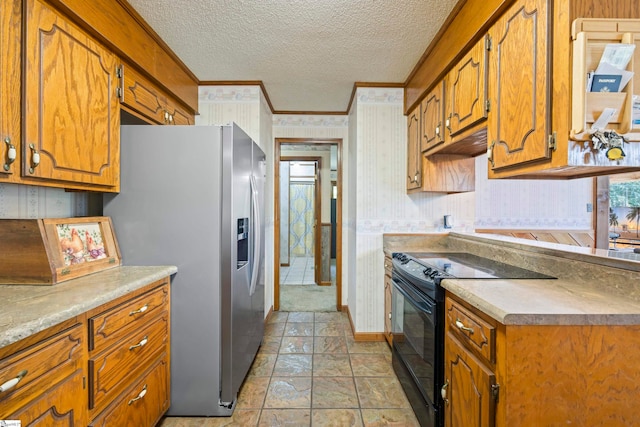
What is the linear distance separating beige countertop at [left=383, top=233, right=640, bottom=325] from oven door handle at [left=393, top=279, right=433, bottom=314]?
0.21 meters

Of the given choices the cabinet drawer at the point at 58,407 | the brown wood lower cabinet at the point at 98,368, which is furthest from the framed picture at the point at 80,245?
the cabinet drawer at the point at 58,407

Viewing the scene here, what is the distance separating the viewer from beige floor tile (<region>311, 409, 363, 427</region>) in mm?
1735

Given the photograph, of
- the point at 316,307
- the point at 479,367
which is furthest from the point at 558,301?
the point at 316,307

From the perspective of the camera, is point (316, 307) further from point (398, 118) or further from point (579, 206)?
point (579, 206)

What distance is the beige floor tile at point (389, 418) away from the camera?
1.73 m

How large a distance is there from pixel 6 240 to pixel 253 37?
1.80 metres

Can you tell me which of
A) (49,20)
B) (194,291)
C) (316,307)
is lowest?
(316,307)

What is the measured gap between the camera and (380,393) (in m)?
2.03


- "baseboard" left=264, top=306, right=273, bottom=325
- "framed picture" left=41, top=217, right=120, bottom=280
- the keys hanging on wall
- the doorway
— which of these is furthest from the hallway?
the keys hanging on wall

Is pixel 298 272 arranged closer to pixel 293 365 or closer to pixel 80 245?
pixel 293 365

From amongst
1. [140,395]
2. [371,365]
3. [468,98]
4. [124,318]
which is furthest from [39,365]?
[468,98]

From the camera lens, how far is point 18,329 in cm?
84

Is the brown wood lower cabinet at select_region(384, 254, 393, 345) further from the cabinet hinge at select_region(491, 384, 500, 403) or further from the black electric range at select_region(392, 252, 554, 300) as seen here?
the cabinet hinge at select_region(491, 384, 500, 403)

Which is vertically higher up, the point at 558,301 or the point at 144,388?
the point at 558,301
